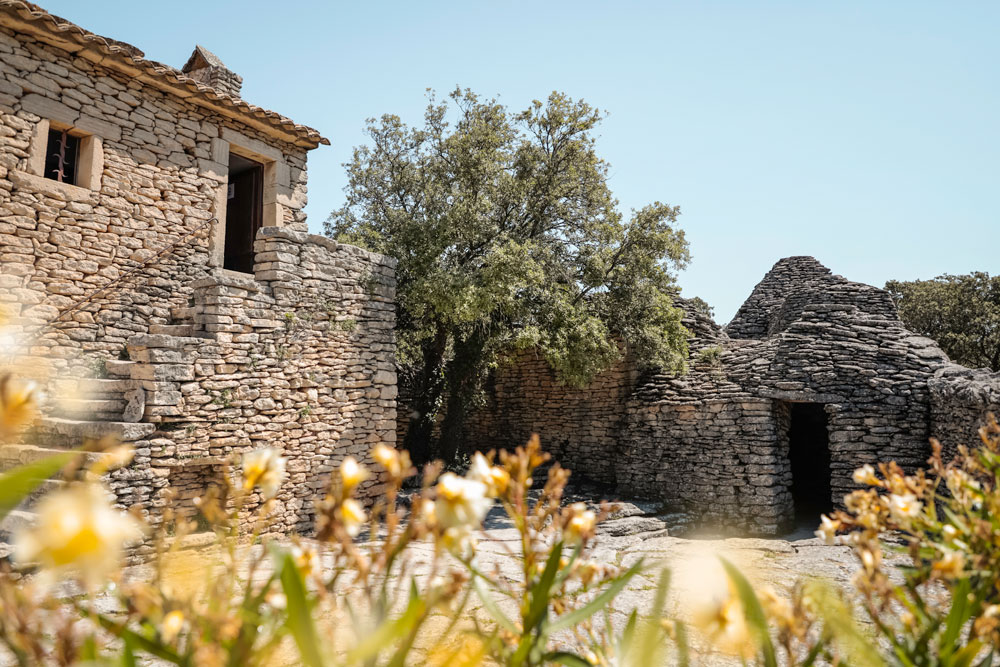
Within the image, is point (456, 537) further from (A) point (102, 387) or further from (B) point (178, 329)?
(B) point (178, 329)

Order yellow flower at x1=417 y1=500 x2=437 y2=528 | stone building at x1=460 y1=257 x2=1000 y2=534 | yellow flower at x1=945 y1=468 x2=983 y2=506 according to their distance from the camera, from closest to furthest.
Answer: yellow flower at x1=417 y1=500 x2=437 y2=528, yellow flower at x1=945 y1=468 x2=983 y2=506, stone building at x1=460 y1=257 x2=1000 y2=534

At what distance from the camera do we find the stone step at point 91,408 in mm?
6098

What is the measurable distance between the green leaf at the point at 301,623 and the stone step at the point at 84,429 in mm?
5937

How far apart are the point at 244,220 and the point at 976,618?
32.7 feet

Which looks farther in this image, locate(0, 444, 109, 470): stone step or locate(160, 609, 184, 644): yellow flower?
locate(0, 444, 109, 470): stone step

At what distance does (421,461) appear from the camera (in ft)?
38.1

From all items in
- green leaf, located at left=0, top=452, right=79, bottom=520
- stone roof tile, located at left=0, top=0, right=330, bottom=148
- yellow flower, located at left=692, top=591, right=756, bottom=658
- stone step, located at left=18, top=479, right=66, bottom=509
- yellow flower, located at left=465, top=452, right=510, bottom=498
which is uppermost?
stone roof tile, located at left=0, top=0, right=330, bottom=148

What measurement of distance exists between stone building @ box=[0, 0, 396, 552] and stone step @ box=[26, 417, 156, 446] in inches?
0.8

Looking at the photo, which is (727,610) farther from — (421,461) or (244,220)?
(421,461)

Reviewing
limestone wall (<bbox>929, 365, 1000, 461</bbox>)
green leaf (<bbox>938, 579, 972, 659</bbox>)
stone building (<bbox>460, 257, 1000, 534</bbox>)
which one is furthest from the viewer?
stone building (<bbox>460, 257, 1000, 534</bbox>)

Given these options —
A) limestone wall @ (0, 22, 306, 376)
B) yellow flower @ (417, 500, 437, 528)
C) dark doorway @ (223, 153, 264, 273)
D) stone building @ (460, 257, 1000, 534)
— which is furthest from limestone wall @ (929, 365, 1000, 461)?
limestone wall @ (0, 22, 306, 376)

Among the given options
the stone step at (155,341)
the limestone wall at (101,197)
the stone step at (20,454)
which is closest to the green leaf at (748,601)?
the stone step at (20,454)

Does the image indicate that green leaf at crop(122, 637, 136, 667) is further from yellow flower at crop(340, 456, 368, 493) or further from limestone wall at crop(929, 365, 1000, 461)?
limestone wall at crop(929, 365, 1000, 461)

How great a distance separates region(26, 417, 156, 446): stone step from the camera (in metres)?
5.82
